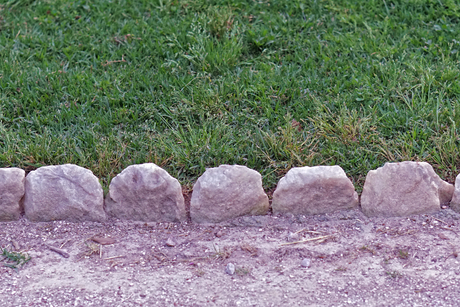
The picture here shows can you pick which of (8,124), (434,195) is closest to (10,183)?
(8,124)

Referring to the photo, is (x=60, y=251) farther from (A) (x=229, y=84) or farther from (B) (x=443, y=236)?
(B) (x=443, y=236)

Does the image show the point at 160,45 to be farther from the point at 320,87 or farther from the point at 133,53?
the point at 320,87

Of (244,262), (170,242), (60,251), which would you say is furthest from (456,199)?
(60,251)

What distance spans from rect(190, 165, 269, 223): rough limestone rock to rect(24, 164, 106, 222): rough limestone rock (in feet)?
1.97

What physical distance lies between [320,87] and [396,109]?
567mm

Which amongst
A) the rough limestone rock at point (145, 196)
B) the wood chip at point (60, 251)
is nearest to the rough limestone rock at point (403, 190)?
the rough limestone rock at point (145, 196)

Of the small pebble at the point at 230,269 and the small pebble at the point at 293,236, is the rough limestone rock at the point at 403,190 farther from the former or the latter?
the small pebble at the point at 230,269

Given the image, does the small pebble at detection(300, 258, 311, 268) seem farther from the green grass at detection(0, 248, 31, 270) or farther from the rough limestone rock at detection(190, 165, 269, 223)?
the green grass at detection(0, 248, 31, 270)

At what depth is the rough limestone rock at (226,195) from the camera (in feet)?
10.7

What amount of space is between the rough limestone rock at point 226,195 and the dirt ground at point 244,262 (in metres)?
0.07

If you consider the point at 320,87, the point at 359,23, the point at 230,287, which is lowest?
the point at 230,287

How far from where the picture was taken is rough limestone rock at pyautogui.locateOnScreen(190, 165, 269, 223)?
10.7 feet

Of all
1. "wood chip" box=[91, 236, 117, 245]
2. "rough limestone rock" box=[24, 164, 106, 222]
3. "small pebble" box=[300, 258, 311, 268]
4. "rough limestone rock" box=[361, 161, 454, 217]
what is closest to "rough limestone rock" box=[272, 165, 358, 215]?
"rough limestone rock" box=[361, 161, 454, 217]

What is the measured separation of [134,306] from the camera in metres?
2.68
